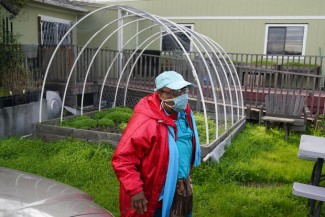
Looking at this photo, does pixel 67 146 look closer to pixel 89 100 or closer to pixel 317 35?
pixel 89 100

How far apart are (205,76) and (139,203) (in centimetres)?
658

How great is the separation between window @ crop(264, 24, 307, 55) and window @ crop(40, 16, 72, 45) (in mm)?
8519

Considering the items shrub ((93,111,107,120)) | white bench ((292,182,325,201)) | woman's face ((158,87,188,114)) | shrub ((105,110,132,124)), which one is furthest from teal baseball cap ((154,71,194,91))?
shrub ((93,111,107,120))

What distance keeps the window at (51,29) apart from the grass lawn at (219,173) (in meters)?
6.36

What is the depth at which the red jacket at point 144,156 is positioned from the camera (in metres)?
2.54

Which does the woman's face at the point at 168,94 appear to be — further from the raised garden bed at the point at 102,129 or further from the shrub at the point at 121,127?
the shrub at the point at 121,127

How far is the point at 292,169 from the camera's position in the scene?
18.9 ft

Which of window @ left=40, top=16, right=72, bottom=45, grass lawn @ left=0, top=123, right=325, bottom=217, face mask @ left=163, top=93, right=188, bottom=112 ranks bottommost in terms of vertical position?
grass lawn @ left=0, top=123, right=325, bottom=217

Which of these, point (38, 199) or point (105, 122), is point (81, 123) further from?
point (38, 199)

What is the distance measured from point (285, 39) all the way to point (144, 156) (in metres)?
13.3

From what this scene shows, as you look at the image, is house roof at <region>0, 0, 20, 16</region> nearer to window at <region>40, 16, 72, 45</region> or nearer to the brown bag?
window at <region>40, 16, 72, 45</region>

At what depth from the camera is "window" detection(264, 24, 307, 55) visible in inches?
554

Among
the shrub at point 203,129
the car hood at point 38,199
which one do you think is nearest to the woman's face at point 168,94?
the car hood at point 38,199

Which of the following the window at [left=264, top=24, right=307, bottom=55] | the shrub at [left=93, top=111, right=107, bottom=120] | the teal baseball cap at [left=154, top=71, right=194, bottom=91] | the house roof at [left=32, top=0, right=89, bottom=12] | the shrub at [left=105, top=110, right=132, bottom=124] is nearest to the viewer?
the teal baseball cap at [left=154, top=71, right=194, bottom=91]
